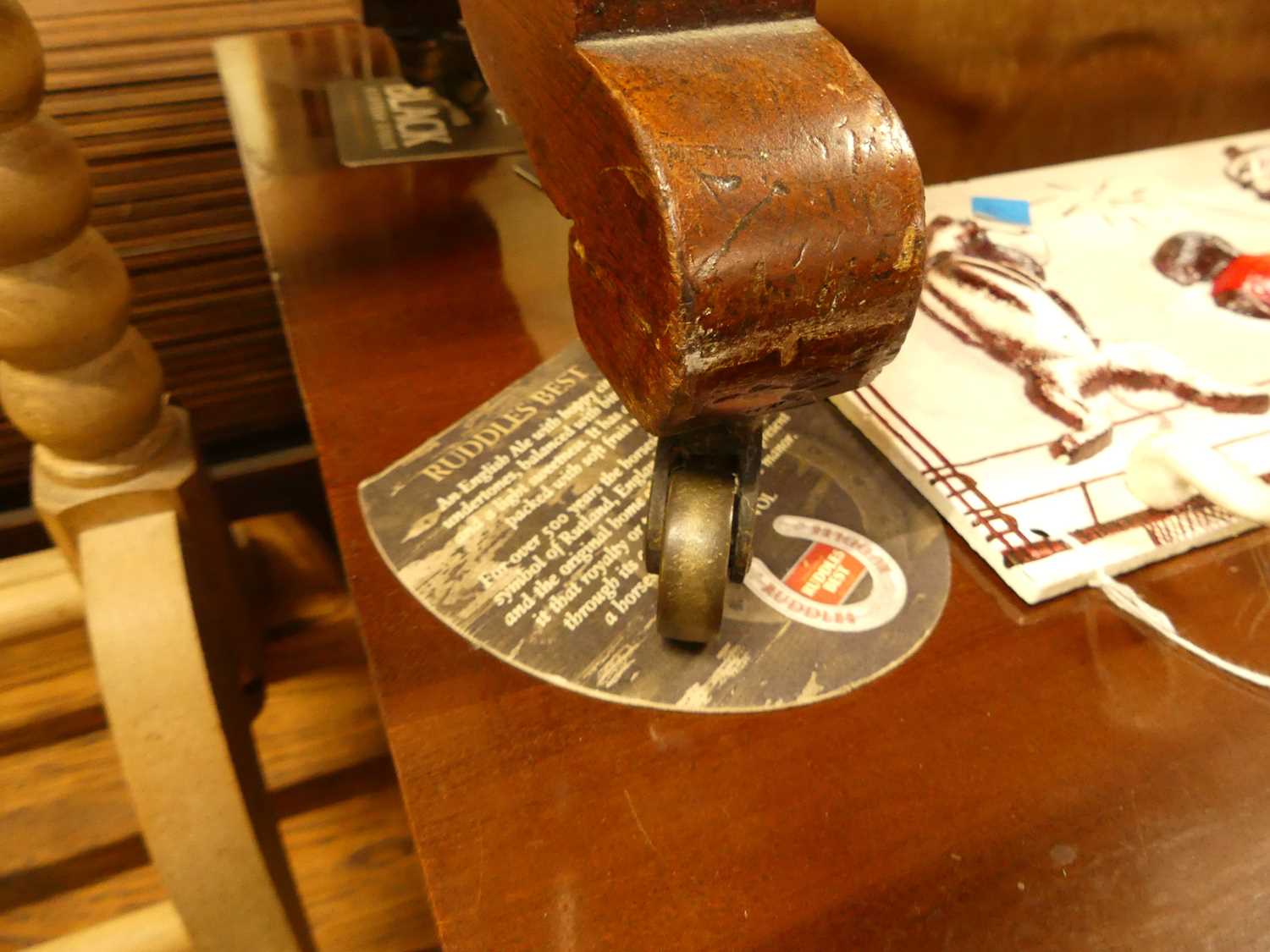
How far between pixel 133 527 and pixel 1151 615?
0.57m

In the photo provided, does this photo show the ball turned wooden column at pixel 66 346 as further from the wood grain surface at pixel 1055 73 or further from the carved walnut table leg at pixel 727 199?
the wood grain surface at pixel 1055 73

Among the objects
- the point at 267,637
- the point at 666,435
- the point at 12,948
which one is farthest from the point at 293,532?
the point at 666,435

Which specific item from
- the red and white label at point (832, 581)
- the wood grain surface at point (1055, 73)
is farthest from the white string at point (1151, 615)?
the wood grain surface at point (1055, 73)

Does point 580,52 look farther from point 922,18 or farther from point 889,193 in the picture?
point 922,18

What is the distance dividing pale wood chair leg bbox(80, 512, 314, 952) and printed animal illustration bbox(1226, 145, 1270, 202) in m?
0.96

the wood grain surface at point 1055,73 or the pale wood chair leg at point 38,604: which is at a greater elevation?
the wood grain surface at point 1055,73

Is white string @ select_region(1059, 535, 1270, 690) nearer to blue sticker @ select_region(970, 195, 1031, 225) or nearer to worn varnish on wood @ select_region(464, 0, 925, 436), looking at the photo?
worn varnish on wood @ select_region(464, 0, 925, 436)

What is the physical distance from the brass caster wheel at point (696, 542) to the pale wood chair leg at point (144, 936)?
308 mm

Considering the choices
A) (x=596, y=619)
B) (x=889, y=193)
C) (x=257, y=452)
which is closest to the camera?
(x=889, y=193)

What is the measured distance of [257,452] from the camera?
49.5 inches

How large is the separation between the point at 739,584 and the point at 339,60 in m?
0.84

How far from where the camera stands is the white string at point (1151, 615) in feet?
1.73

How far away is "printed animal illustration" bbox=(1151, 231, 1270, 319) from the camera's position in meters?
0.75

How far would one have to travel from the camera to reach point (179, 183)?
3.48 ft
